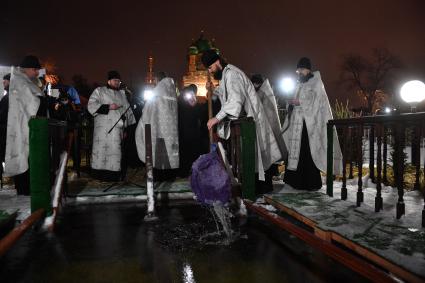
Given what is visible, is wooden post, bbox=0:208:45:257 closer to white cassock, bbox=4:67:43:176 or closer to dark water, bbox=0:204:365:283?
dark water, bbox=0:204:365:283

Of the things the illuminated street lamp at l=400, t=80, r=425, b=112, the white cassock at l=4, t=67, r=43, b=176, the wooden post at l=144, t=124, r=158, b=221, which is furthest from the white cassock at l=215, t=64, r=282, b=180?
the illuminated street lamp at l=400, t=80, r=425, b=112

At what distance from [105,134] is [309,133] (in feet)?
14.0

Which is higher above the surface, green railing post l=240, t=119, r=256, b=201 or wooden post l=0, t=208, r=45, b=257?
green railing post l=240, t=119, r=256, b=201

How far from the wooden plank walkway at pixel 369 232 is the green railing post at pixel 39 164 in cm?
308

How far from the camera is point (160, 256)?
11.4 ft

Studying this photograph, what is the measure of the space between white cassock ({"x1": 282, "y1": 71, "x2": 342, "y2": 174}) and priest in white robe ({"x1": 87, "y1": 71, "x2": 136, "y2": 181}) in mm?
3686

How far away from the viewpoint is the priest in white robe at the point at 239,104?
5.20 metres

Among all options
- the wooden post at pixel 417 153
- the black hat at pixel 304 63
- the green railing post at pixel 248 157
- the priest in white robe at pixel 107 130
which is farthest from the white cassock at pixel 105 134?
the wooden post at pixel 417 153

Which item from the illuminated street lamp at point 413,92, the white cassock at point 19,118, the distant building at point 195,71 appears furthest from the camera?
the distant building at point 195,71

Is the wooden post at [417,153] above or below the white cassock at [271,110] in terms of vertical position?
below

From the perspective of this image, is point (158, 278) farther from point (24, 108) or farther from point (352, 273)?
point (24, 108)

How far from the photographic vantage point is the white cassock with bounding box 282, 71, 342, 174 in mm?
6223

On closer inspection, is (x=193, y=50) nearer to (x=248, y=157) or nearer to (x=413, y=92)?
(x=413, y=92)

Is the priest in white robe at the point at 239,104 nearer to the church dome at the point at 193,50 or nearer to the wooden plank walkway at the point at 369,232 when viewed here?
the wooden plank walkway at the point at 369,232
